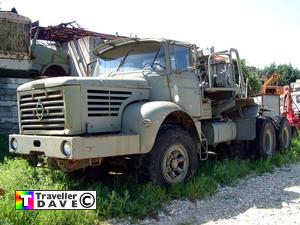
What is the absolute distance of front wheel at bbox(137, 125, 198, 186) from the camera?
6.14 meters

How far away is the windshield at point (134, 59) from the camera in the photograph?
6.96 meters

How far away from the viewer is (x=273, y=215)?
223 inches

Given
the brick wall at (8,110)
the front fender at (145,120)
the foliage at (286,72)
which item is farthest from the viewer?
the foliage at (286,72)

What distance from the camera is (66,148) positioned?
534 cm

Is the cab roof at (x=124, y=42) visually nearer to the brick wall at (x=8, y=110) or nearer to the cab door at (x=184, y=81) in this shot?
the cab door at (x=184, y=81)

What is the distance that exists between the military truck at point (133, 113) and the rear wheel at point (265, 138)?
1.03 meters

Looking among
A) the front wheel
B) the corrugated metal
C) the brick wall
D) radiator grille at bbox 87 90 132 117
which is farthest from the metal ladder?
the corrugated metal

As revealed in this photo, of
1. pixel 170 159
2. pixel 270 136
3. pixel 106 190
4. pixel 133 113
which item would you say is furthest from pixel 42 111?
pixel 270 136

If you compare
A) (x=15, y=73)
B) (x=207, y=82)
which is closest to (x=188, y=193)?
(x=207, y=82)

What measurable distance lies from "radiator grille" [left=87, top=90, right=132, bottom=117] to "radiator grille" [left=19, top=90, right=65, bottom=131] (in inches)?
16.1

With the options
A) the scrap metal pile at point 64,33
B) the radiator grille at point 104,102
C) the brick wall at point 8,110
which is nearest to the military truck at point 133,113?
the radiator grille at point 104,102

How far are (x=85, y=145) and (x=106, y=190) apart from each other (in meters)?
0.94

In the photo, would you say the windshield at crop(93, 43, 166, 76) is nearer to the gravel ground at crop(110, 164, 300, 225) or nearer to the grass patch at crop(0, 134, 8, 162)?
the gravel ground at crop(110, 164, 300, 225)

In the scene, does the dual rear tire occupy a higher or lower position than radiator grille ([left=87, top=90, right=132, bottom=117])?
lower
